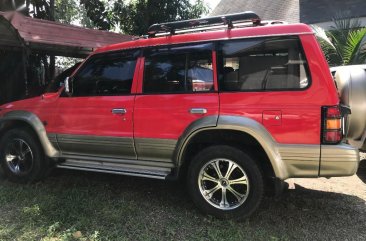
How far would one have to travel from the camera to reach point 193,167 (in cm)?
414

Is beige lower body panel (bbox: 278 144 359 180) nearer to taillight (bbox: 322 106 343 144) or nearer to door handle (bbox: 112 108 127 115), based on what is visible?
taillight (bbox: 322 106 343 144)

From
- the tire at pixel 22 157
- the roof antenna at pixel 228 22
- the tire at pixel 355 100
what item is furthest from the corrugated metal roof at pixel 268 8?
the tire at pixel 22 157

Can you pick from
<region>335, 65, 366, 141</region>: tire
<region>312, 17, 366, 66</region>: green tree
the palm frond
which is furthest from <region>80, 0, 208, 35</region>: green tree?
<region>335, 65, 366, 141</region>: tire

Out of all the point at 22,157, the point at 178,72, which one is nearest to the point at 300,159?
the point at 178,72

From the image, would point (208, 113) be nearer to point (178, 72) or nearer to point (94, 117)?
point (178, 72)

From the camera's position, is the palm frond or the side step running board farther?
the palm frond

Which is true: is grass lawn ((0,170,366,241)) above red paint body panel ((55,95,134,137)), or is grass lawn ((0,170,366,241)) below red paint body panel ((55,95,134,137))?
below

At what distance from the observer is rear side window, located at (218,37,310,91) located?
146 inches

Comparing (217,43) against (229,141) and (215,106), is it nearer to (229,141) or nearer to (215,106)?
(215,106)

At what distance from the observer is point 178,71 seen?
430 centimetres

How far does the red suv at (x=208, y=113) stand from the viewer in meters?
3.66

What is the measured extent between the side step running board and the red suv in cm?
2

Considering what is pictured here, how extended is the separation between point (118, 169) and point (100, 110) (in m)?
0.77

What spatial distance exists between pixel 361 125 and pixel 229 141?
1497 mm
